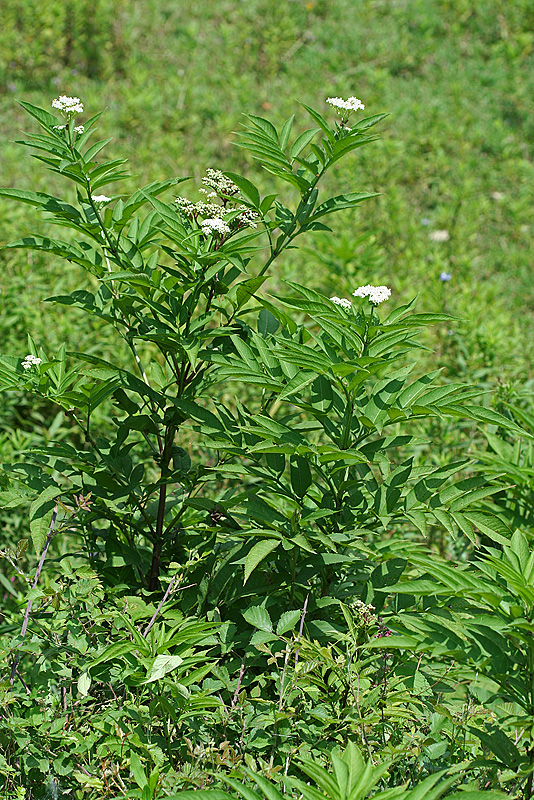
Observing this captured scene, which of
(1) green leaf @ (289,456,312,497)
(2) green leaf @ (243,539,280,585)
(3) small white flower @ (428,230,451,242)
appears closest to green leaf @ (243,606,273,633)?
(2) green leaf @ (243,539,280,585)

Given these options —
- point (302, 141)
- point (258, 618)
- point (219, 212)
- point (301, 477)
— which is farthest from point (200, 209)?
point (258, 618)

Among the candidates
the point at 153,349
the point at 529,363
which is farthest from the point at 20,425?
the point at 529,363

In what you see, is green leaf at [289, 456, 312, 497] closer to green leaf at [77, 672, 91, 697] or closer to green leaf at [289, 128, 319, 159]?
green leaf at [77, 672, 91, 697]

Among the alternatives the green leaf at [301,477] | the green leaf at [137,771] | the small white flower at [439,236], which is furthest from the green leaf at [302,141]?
the small white flower at [439,236]

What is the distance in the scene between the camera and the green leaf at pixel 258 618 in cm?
177

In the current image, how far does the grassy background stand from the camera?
14.7ft

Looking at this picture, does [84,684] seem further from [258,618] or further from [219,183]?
[219,183]

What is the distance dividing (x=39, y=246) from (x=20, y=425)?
75.2 inches

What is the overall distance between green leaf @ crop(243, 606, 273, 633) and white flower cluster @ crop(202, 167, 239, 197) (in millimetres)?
1038

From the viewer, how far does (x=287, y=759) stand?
5.46 ft

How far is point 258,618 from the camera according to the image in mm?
1791

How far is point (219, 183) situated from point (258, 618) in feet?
3.61

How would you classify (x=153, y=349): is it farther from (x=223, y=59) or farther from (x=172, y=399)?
(x=223, y=59)

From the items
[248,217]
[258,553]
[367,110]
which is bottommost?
[367,110]
